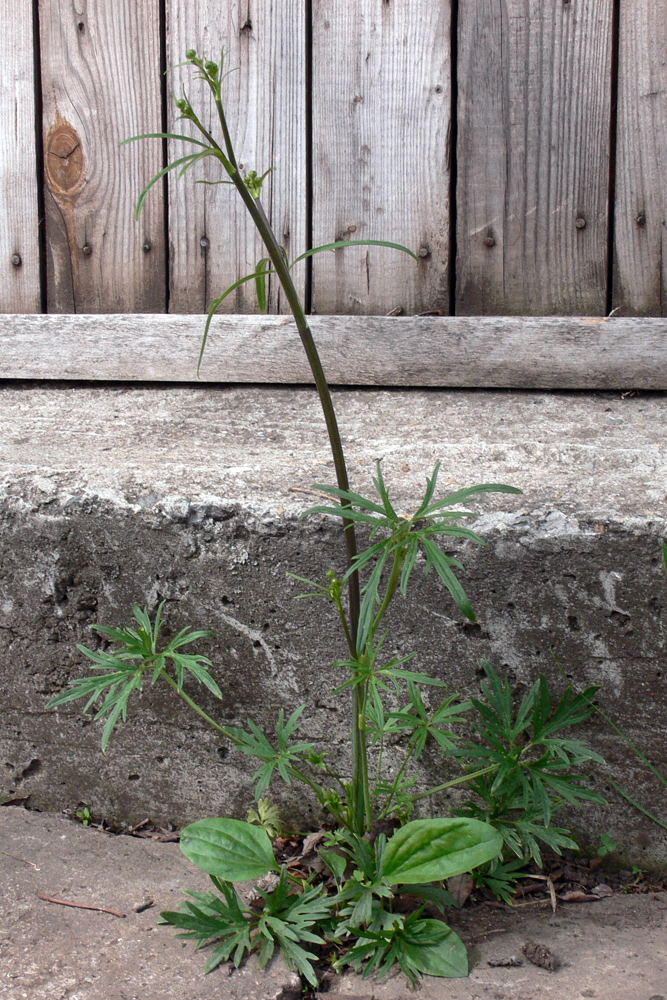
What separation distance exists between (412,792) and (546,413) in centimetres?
97

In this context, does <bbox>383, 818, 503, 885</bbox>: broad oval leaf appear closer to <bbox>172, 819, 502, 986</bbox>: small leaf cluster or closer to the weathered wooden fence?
<bbox>172, 819, 502, 986</bbox>: small leaf cluster

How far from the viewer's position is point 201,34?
2020mm

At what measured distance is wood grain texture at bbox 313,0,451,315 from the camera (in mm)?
1952

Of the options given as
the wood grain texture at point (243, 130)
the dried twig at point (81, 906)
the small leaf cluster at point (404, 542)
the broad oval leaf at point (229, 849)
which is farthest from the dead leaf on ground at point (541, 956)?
the wood grain texture at point (243, 130)

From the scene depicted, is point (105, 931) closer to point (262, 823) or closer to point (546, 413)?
point (262, 823)

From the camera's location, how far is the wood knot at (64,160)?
2.13 metres

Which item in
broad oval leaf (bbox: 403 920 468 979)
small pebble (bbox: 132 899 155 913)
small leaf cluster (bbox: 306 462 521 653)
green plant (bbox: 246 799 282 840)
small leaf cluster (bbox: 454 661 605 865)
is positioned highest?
small leaf cluster (bbox: 306 462 521 653)

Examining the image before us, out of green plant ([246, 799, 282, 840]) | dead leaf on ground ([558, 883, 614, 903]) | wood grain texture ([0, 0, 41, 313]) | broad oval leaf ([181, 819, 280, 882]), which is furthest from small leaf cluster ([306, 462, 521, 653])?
wood grain texture ([0, 0, 41, 313])

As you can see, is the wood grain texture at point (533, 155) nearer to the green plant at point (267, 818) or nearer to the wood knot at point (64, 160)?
the wood knot at point (64, 160)

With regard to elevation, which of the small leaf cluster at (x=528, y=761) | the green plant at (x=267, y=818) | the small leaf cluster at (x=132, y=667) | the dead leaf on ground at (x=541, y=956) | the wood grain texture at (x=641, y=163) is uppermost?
the wood grain texture at (x=641, y=163)

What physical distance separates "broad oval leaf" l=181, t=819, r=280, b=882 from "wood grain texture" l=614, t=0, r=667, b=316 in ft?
5.18

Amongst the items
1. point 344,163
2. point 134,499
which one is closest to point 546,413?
point 344,163

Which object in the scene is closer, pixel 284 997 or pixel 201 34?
pixel 284 997

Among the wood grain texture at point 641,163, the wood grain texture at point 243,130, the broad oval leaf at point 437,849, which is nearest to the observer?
the broad oval leaf at point 437,849
